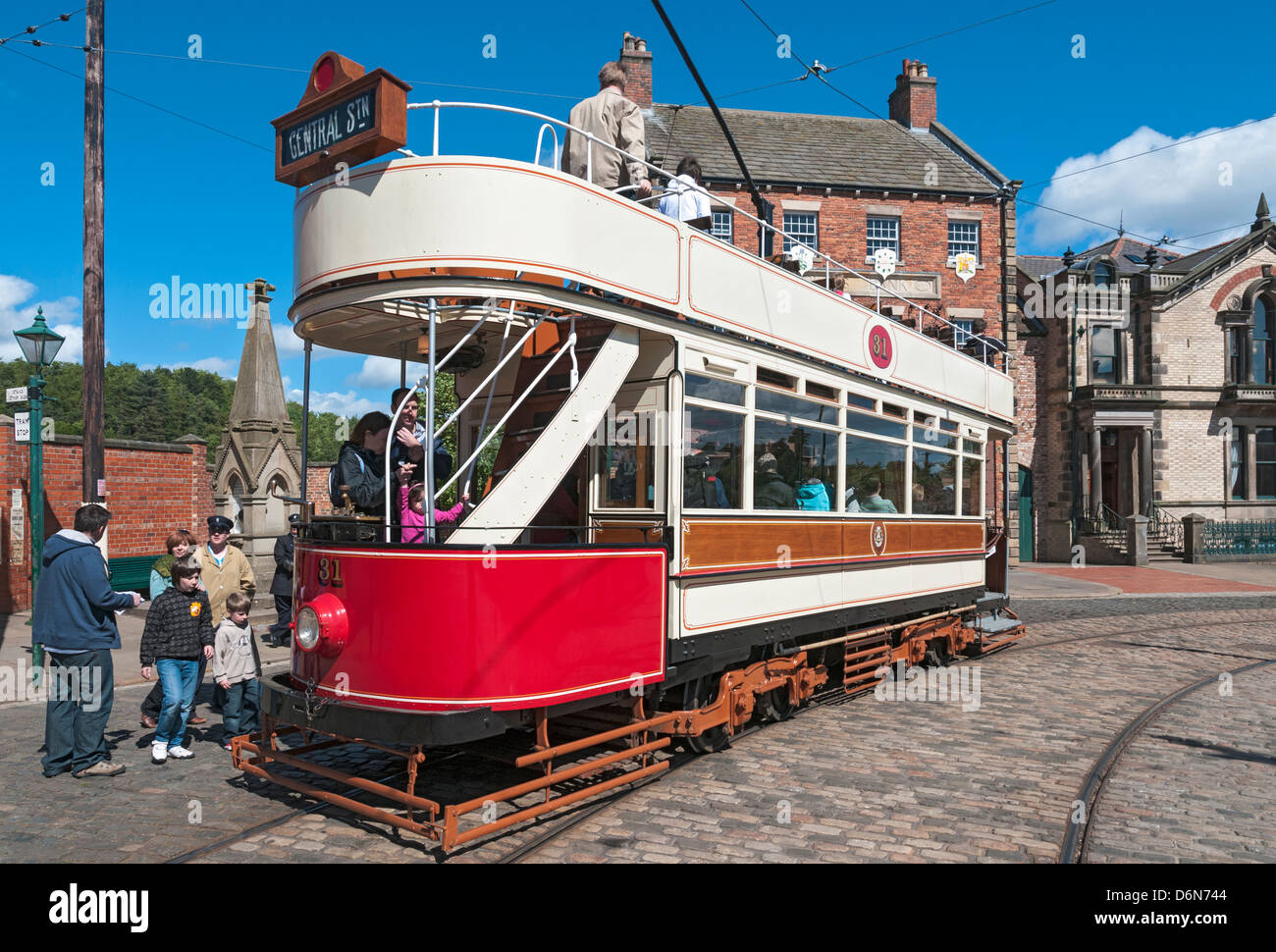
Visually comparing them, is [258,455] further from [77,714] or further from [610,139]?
[610,139]

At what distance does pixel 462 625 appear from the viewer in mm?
4676

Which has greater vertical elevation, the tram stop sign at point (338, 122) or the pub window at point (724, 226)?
the pub window at point (724, 226)

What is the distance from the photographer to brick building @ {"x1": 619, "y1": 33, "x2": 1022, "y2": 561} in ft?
84.9

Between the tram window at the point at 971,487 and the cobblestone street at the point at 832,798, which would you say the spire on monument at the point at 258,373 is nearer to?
the cobblestone street at the point at 832,798

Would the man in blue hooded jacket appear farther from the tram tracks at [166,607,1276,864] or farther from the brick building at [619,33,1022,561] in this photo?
the brick building at [619,33,1022,561]

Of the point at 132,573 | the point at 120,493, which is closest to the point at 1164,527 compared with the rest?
the point at 132,573

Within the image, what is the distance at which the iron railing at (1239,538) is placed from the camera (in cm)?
2836

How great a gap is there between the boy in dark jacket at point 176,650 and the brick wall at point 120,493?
896 centimetres

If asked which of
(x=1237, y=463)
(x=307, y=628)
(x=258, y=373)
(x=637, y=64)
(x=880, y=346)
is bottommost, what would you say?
(x=307, y=628)

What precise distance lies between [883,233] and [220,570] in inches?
903

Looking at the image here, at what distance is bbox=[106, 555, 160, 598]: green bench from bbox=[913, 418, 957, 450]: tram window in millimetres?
12422

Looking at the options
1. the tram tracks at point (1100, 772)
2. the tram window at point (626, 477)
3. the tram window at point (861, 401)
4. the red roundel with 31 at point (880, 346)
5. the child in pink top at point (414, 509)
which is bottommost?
the tram tracks at point (1100, 772)

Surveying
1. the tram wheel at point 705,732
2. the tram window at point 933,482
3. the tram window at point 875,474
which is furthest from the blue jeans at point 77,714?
the tram window at point 933,482

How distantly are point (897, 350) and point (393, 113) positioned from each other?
5.57 m
